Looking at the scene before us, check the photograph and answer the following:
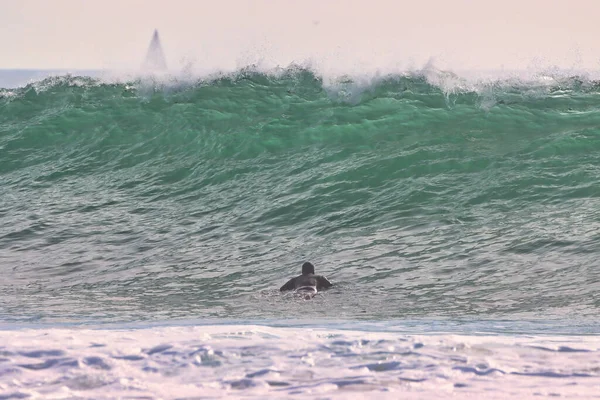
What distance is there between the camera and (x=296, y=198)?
14117 millimetres

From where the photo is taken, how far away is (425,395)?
4.83 m

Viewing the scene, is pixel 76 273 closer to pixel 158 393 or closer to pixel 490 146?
pixel 158 393

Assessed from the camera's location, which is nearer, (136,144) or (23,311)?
(23,311)

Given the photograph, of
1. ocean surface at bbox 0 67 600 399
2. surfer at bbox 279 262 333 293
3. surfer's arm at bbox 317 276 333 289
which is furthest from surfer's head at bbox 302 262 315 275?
ocean surface at bbox 0 67 600 399

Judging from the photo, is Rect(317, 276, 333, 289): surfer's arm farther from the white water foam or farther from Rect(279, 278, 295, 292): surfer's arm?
the white water foam

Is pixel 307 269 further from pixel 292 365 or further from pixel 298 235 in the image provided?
pixel 292 365

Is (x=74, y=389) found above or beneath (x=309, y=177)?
beneath

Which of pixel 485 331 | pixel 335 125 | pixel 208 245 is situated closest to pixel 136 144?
pixel 335 125

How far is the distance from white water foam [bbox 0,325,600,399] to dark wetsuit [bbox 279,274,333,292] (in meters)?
3.12

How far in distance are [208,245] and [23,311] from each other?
3678 millimetres

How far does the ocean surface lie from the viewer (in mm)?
5430

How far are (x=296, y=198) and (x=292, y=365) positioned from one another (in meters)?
8.75

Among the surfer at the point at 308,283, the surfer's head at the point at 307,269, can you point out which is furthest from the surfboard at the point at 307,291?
the surfer's head at the point at 307,269

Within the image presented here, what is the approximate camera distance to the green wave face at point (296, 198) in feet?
31.5
